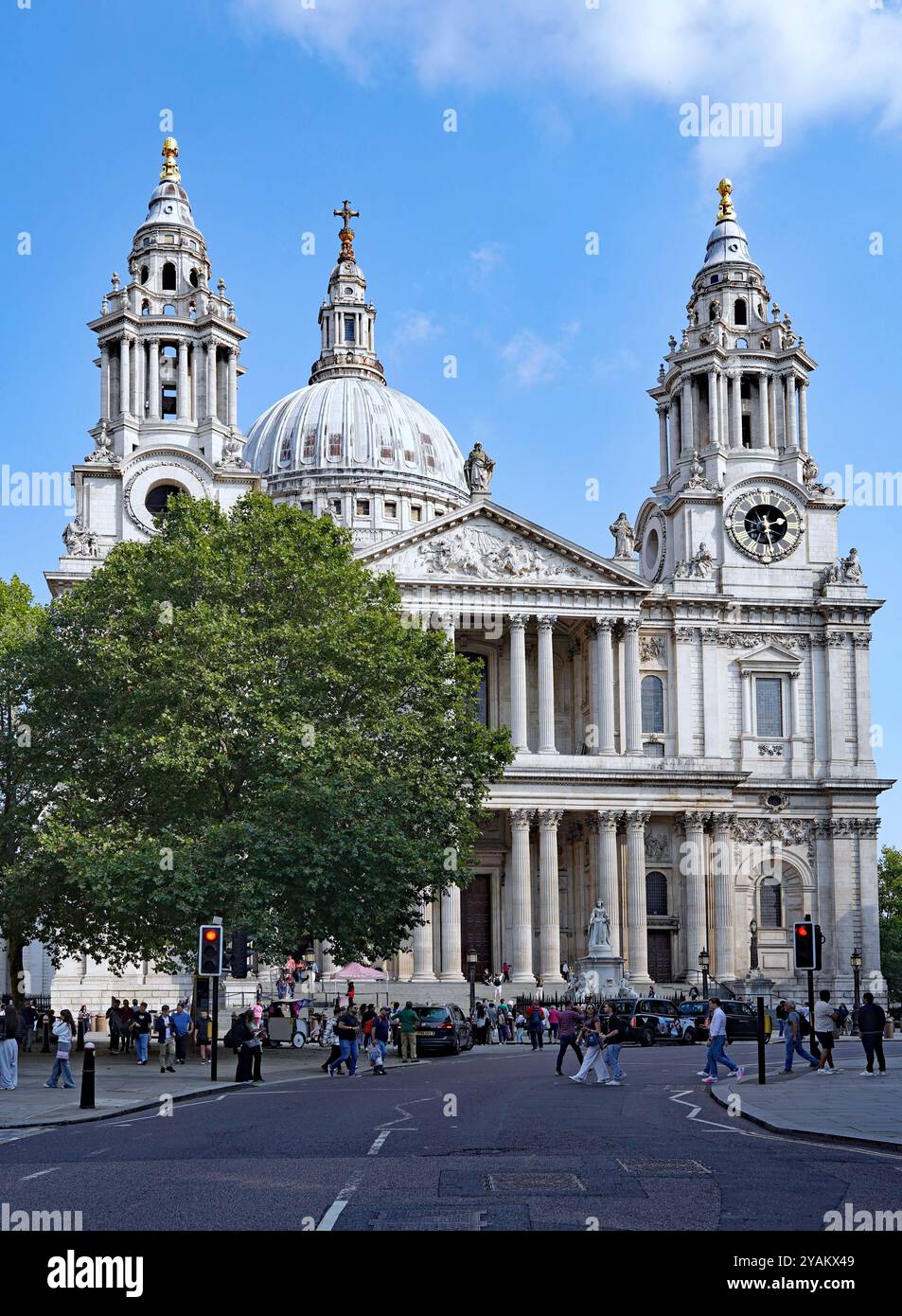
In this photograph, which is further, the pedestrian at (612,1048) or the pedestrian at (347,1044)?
the pedestrian at (347,1044)

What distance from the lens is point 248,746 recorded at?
44.1 m

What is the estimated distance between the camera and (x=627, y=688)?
74375 millimetres

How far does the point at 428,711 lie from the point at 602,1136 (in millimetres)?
28109

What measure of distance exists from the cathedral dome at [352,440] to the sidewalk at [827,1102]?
8068 cm

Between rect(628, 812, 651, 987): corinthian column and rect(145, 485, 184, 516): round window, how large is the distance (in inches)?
966

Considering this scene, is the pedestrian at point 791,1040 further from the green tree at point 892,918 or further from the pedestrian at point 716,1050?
the green tree at point 892,918

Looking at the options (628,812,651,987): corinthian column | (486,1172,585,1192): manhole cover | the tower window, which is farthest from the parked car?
the tower window

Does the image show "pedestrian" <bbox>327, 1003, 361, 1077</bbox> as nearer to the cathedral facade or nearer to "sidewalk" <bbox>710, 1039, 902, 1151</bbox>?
"sidewalk" <bbox>710, 1039, 902, 1151</bbox>

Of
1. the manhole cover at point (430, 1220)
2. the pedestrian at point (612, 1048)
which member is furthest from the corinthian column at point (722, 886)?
the manhole cover at point (430, 1220)

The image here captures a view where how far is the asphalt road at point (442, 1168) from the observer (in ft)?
43.1

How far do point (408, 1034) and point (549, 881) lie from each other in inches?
1128

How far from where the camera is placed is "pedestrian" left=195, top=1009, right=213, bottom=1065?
1644 inches

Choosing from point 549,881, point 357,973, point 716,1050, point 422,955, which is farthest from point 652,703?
point 716,1050
